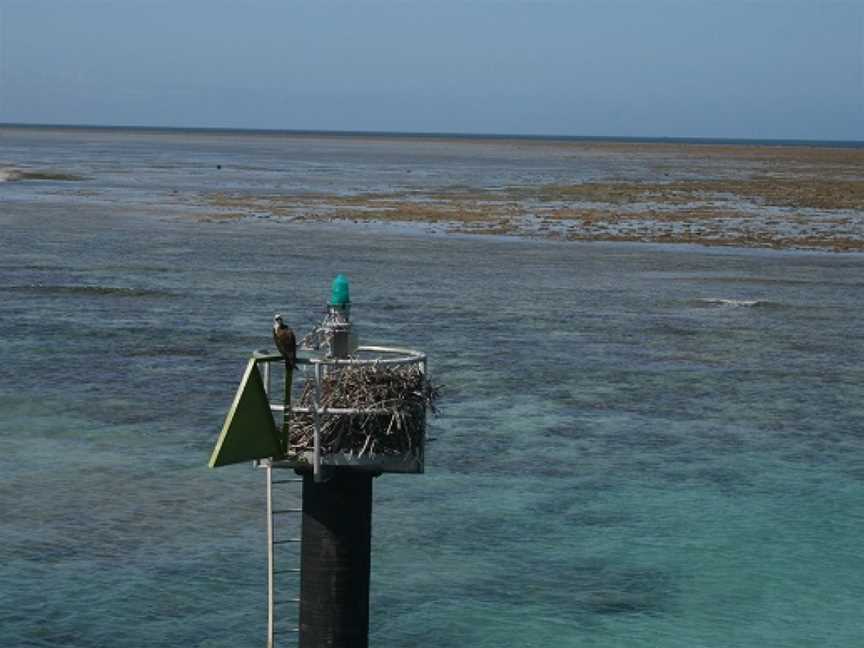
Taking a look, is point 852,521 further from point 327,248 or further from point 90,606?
point 327,248

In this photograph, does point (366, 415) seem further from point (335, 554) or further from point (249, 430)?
point (335, 554)

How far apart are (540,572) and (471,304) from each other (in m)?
23.1

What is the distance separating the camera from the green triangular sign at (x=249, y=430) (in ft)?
36.9

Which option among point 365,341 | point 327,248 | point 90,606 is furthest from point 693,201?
point 90,606

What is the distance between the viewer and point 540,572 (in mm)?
18938

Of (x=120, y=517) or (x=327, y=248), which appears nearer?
(x=120, y=517)

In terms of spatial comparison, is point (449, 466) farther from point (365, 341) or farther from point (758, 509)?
point (365, 341)

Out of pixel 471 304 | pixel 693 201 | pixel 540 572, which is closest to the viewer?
pixel 540 572

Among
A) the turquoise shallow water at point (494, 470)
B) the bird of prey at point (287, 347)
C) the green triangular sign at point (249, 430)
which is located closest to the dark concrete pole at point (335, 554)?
the green triangular sign at point (249, 430)

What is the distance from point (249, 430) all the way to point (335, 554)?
1.08 meters

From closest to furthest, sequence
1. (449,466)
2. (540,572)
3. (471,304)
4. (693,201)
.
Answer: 1. (540,572)
2. (449,466)
3. (471,304)
4. (693,201)

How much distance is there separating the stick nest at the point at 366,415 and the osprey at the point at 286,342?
1.01ft

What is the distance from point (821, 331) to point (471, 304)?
9.06m

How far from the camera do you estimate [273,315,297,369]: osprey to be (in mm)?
11781
